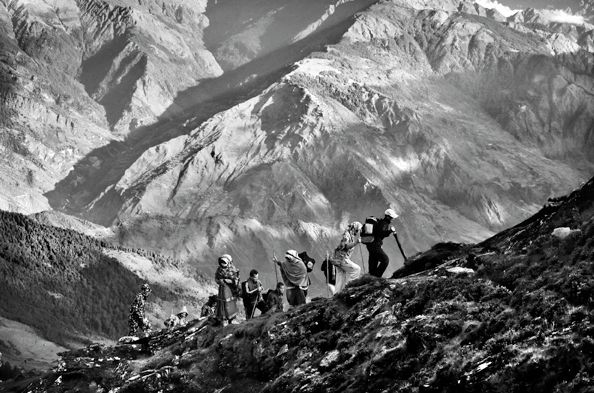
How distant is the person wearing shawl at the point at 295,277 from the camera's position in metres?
34.1

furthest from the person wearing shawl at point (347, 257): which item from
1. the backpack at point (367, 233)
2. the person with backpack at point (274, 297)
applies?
the person with backpack at point (274, 297)

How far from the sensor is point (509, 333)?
65.2 feet

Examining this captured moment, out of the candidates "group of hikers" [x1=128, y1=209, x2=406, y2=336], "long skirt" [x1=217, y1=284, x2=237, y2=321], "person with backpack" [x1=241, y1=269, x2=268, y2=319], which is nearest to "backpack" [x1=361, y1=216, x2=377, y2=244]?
"group of hikers" [x1=128, y1=209, x2=406, y2=336]

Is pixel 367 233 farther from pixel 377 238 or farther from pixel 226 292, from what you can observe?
pixel 226 292

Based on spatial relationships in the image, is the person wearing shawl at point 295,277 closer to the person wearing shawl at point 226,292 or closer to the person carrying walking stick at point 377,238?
the person wearing shawl at point 226,292

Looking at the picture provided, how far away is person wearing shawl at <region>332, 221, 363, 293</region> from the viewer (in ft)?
111

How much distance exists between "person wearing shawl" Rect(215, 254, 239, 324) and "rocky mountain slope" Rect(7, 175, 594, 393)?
112 cm

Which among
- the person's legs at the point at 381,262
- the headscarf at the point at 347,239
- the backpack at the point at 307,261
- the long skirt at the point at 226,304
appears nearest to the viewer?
the headscarf at the point at 347,239

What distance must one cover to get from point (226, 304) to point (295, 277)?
3.41 meters

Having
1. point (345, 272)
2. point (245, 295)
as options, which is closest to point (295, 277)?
point (345, 272)

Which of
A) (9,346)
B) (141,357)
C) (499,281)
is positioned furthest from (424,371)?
(9,346)

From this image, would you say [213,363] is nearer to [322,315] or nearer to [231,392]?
[231,392]

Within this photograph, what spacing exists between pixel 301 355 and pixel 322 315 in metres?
1.99

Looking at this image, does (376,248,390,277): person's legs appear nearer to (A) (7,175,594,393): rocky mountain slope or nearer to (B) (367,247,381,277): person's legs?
(B) (367,247,381,277): person's legs
